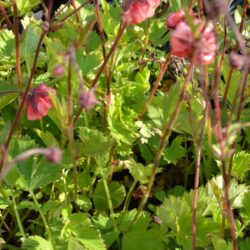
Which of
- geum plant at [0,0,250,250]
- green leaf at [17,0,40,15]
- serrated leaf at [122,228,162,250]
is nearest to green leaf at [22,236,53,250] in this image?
geum plant at [0,0,250,250]

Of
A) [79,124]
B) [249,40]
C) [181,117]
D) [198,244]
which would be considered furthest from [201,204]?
[249,40]

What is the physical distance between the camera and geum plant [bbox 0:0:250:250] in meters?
1.30

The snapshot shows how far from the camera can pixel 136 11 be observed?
1160mm

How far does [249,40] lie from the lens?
2086 mm

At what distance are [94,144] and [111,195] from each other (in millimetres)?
298

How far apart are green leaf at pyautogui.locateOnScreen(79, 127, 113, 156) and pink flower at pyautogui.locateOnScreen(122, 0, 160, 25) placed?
353 millimetres

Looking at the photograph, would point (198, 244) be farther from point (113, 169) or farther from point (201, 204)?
point (113, 169)

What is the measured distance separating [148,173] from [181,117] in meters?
0.16

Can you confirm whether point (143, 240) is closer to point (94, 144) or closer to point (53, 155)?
point (94, 144)

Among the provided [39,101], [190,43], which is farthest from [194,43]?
[39,101]

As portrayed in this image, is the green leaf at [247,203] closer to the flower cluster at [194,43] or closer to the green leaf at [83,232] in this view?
the green leaf at [83,232]

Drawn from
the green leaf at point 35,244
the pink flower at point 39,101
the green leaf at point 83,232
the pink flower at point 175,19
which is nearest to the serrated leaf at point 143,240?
the green leaf at point 83,232

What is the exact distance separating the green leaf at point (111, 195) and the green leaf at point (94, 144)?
0.85 ft

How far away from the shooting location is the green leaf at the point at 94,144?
4.59 ft
